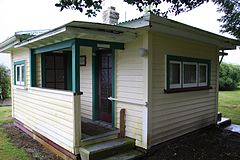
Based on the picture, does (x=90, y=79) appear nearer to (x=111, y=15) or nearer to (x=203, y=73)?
(x=111, y=15)

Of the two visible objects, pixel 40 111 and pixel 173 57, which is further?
pixel 40 111

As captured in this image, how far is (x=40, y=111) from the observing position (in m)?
5.07

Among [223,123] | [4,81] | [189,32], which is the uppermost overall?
[189,32]

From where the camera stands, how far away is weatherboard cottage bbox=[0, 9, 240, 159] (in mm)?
3797

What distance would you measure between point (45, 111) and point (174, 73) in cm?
321

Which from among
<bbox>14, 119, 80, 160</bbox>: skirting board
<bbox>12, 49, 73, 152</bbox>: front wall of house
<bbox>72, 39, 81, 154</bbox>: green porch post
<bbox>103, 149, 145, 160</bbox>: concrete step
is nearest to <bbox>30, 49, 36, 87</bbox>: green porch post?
<bbox>12, 49, 73, 152</bbox>: front wall of house

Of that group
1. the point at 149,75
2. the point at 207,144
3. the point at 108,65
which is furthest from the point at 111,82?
the point at 207,144

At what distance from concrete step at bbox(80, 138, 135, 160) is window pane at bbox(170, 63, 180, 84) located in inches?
67.0

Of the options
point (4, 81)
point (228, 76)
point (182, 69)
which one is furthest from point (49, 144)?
point (228, 76)

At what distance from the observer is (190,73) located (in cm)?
528

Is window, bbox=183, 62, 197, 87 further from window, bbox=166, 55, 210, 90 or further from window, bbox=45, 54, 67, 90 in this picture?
window, bbox=45, 54, 67, 90

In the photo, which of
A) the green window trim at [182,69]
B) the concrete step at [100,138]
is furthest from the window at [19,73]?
the green window trim at [182,69]

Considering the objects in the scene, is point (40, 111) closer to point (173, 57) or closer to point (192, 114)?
point (173, 57)

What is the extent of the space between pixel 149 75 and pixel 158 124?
3.69 feet
